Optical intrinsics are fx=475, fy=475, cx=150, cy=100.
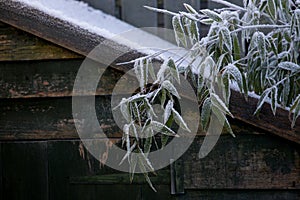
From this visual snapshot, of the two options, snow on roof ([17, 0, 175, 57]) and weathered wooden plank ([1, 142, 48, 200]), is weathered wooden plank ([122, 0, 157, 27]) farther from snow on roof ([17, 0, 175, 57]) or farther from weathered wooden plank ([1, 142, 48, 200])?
weathered wooden plank ([1, 142, 48, 200])

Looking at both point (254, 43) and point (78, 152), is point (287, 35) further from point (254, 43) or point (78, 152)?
point (78, 152)

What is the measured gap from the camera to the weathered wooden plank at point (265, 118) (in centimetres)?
134

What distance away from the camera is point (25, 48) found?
1452mm

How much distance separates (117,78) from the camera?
142cm

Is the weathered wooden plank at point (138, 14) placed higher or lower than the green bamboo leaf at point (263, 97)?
higher

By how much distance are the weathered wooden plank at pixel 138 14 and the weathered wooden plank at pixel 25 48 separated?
2.40 feet

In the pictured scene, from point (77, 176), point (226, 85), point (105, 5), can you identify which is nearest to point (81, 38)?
point (77, 176)

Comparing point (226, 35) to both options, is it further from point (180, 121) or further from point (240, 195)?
point (240, 195)

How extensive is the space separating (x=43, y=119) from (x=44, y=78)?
0.42 ft

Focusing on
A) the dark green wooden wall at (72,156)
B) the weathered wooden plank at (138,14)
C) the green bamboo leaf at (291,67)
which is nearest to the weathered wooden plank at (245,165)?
the dark green wooden wall at (72,156)

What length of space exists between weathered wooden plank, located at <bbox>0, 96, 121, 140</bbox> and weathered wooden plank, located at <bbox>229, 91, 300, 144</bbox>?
1.18 ft

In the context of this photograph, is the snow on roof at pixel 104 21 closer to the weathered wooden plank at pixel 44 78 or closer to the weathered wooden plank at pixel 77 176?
the weathered wooden plank at pixel 44 78

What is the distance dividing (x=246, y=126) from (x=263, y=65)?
0.20 m

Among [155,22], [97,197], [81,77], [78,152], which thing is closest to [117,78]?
[81,77]
